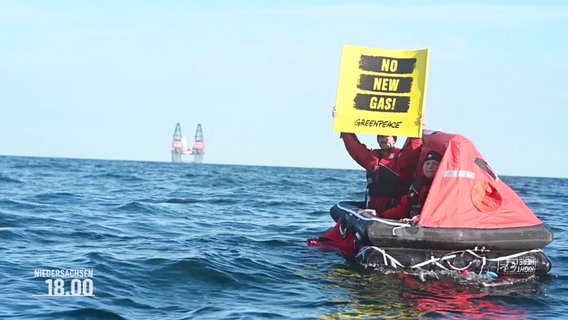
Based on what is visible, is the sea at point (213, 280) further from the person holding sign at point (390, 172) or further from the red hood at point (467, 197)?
the person holding sign at point (390, 172)

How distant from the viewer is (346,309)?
7.93m

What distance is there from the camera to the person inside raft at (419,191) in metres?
10.6

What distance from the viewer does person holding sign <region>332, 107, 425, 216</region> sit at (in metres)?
11.4

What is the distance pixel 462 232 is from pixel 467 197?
1.88ft

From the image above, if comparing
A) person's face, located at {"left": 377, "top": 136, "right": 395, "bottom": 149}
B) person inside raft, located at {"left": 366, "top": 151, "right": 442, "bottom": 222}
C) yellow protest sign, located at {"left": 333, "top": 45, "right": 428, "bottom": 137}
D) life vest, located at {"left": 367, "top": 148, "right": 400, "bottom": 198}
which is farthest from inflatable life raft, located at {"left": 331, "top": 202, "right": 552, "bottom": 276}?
person's face, located at {"left": 377, "top": 136, "right": 395, "bottom": 149}

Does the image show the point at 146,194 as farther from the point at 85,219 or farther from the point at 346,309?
the point at 346,309

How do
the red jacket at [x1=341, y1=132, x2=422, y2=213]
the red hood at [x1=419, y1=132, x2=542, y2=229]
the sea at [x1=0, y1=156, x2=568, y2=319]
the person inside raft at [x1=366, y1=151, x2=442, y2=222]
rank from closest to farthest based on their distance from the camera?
1. the sea at [x1=0, y1=156, x2=568, y2=319]
2. the red hood at [x1=419, y1=132, x2=542, y2=229]
3. the person inside raft at [x1=366, y1=151, x2=442, y2=222]
4. the red jacket at [x1=341, y1=132, x2=422, y2=213]

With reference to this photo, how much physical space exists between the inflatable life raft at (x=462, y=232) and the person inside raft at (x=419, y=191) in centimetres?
26

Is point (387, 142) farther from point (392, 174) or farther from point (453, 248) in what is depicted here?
point (453, 248)

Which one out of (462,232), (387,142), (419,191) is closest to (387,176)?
(387,142)

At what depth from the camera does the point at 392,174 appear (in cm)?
1147

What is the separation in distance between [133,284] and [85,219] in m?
6.51

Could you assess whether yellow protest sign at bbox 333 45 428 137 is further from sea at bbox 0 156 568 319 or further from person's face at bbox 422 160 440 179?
sea at bbox 0 156 568 319

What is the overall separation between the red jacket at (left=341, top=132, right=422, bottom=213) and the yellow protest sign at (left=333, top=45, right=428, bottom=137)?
670 mm
